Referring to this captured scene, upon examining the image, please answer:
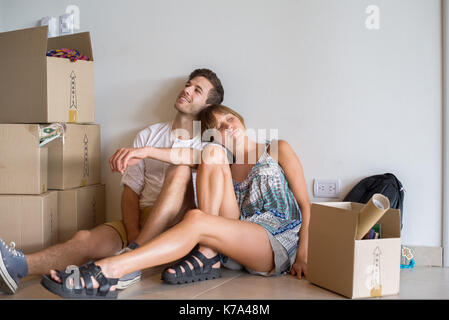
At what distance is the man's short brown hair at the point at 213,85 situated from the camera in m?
2.29

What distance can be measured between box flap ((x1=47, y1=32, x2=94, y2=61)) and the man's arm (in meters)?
0.72

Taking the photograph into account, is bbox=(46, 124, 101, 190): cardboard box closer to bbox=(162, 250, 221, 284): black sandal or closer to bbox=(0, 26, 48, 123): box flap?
bbox=(0, 26, 48, 123): box flap

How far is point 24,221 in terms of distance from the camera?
6.40 ft

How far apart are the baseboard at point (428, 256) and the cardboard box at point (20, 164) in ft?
5.80

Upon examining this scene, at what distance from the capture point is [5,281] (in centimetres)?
152

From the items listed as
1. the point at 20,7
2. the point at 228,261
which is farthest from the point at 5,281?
the point at 20,7

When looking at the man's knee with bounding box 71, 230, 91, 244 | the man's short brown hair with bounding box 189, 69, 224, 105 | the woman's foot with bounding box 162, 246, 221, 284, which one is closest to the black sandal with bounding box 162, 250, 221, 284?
the woman's foot with bounding box 162, 246, 221, 284

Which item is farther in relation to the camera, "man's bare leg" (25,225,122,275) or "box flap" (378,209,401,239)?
"man's bare leg" (25,225,122,275)

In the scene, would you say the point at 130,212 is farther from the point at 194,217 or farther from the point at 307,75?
the point at 307,75

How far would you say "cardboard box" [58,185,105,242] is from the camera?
215cm

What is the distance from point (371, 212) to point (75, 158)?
1436 millimetres

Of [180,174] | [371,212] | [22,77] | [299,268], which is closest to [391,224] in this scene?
[371,212]

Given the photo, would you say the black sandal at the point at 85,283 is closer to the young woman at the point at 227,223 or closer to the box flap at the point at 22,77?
the young woman at the point at 227,223

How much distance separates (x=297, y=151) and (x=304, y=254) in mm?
606
